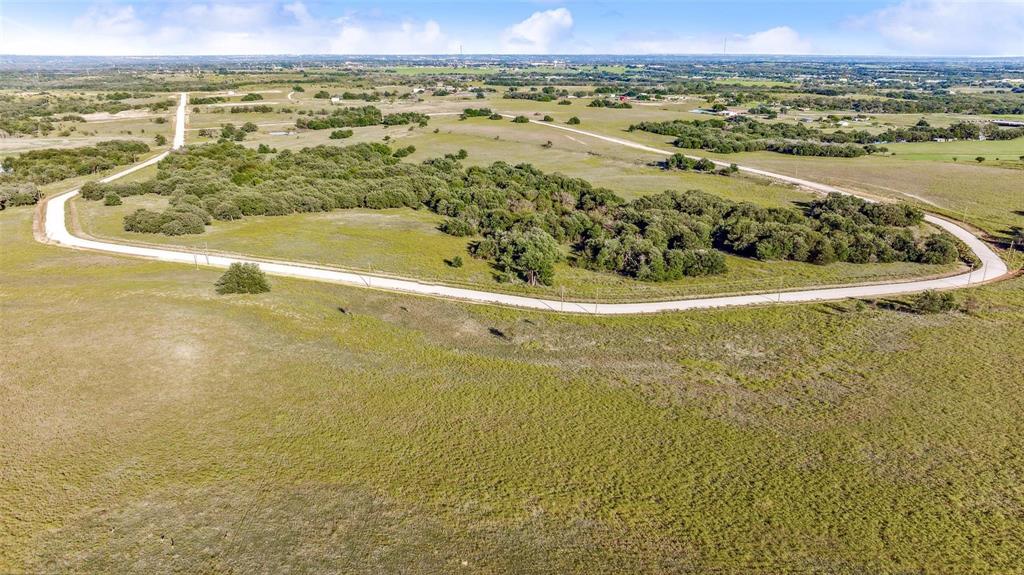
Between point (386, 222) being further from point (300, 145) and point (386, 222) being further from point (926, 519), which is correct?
point (300, 145)

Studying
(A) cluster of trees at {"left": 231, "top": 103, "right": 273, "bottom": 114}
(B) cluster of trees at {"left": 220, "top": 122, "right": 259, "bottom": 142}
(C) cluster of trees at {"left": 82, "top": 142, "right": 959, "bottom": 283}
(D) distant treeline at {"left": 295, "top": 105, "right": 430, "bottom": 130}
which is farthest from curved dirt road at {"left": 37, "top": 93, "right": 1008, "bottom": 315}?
(A) cluster of trees at {"left": 231, "top": 103, "right": 273, "bottom": 114}

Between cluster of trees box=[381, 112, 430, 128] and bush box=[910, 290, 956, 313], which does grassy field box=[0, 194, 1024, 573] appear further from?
cluster of trees box=[381, 112, 430, 128]

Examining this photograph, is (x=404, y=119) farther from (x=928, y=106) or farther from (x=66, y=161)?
(x=928, y=106)

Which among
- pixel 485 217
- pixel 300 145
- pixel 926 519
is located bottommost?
pixel 926 519

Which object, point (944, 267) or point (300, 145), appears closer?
point (944, 267)

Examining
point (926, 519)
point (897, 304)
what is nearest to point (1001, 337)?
point (897, 304)

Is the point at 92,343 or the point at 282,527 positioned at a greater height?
the point at 92,343

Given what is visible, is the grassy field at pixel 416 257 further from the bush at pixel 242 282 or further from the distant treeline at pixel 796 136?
the distant treeline at pixel 796 136

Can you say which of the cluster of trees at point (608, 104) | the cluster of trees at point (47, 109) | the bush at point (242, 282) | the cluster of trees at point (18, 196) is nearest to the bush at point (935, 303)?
the bush at point (242, 282)
